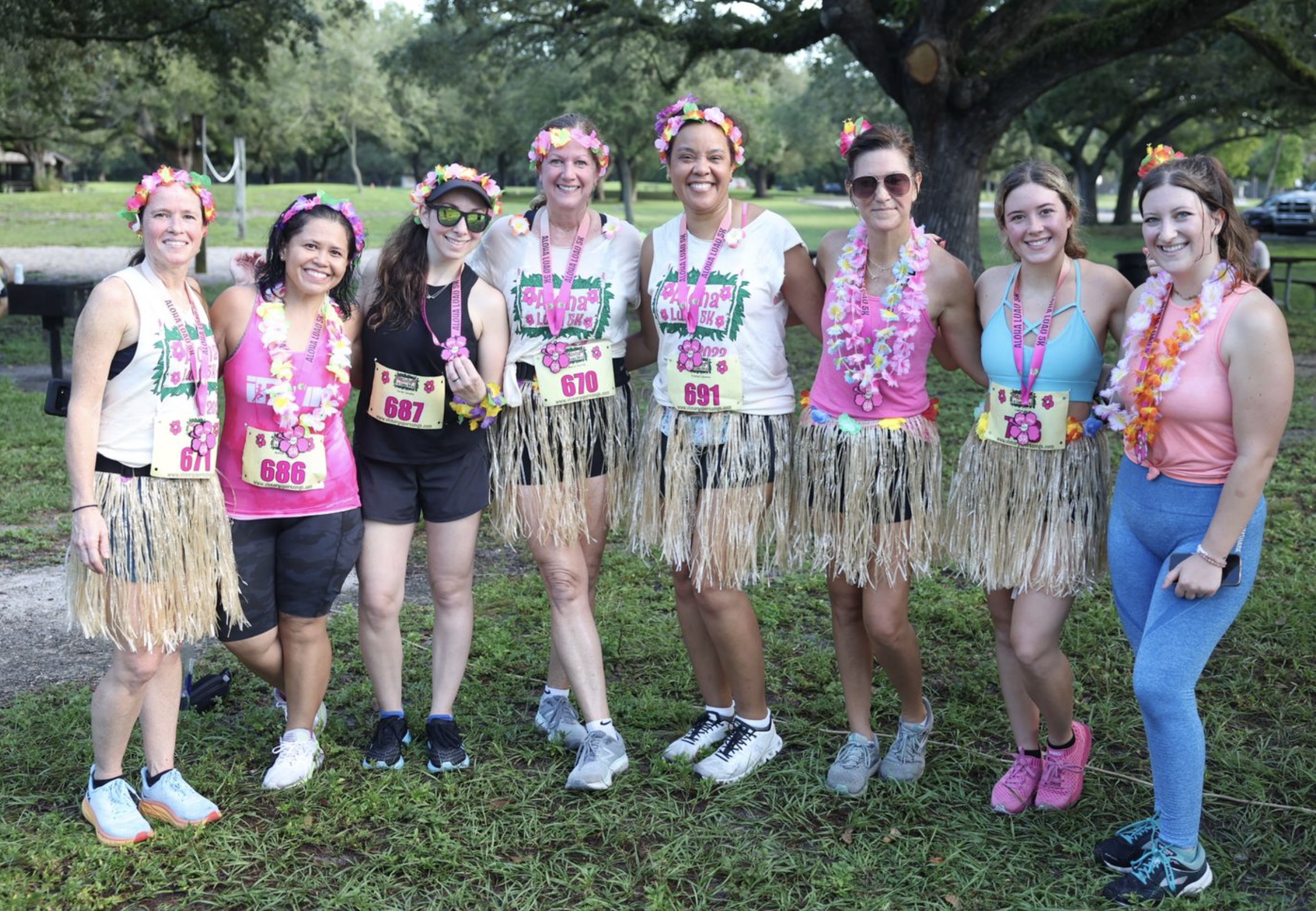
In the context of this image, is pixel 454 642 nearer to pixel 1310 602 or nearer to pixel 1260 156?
pixel 1310 602

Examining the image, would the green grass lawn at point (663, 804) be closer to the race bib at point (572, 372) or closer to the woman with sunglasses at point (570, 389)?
the woman with sunglasses at point (570, 389)

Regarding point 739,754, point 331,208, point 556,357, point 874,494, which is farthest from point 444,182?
point 739,754

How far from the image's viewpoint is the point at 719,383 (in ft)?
10.3

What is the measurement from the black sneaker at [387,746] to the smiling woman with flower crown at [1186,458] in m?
1.86

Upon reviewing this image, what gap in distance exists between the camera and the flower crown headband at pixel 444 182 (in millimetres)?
3104

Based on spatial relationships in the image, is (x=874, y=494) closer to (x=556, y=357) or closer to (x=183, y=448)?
(x=556, y=357)

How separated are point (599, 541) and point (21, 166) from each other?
51640 millimetres

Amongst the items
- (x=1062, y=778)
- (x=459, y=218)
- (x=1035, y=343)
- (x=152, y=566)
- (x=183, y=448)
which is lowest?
(x=1062, y=778)

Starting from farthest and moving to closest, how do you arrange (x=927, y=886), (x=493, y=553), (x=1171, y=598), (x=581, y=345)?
(x=493, y=553) → (x=581, y=345) → (x=927, y=886) → (x=1171, y=598)

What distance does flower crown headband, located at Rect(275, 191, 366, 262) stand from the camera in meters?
3.00

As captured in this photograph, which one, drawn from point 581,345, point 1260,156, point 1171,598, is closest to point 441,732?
point 581,345

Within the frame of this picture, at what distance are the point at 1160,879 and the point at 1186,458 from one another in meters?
0.95

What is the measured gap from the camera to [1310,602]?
4410 millimetres

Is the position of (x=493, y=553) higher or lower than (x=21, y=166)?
lower
